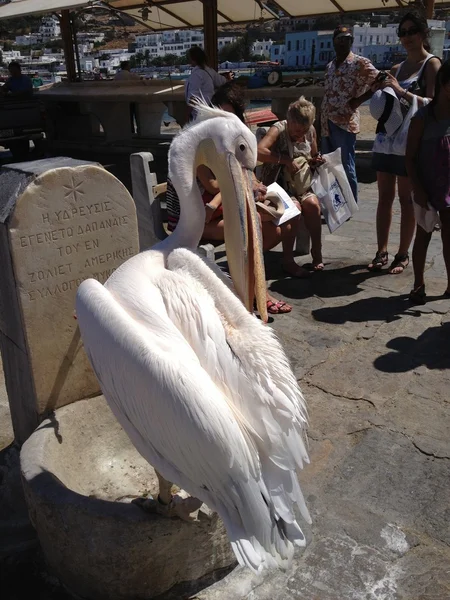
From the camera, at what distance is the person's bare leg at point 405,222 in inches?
178

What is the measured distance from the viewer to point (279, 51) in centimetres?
6606

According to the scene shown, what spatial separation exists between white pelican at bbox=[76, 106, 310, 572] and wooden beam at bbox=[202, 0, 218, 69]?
9552 millimetres

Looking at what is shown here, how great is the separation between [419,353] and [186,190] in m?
2.07

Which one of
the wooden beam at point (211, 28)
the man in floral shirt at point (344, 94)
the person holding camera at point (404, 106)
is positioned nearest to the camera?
the person holding camera at point (404, 106)

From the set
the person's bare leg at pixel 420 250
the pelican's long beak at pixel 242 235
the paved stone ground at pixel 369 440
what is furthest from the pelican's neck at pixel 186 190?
the person's bare leg at pixel 420 250

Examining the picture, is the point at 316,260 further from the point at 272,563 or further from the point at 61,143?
the point at 61,143

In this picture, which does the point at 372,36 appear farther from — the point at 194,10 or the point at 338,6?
the point at 338,6

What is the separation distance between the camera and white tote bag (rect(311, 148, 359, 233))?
15.9ft

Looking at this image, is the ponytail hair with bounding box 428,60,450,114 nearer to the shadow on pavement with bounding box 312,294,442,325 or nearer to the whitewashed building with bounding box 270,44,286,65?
the shadow on pavement with bounding box 312,294,442,325

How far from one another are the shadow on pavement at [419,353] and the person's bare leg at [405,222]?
42.2 inches

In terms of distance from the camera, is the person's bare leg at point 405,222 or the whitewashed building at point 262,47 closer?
the person's bare leg at point 405,222

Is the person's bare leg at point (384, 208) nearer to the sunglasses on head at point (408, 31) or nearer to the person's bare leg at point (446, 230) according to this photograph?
the person's bare leg at point (446, 230)

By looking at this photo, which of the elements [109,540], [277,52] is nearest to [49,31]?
[277,52]

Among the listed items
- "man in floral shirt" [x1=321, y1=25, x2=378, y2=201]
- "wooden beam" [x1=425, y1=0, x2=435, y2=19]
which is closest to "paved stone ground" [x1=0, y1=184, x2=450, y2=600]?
"man in floral shirt" [x1=321, y1=25, x2=378, y2=201]
